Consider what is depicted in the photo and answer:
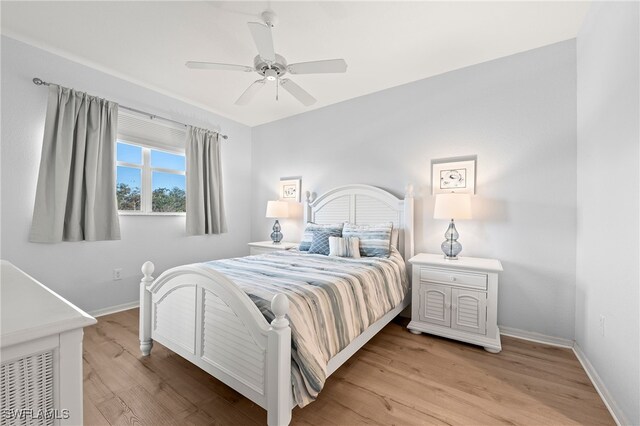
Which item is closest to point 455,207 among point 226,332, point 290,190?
point 226,332

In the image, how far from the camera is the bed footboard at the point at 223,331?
1396 millimetres

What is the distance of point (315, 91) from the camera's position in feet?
11.6

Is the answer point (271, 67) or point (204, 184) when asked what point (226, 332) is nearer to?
point (271, 67)

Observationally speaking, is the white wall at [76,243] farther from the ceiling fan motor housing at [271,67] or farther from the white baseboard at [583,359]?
the white baseboard at [583,359]

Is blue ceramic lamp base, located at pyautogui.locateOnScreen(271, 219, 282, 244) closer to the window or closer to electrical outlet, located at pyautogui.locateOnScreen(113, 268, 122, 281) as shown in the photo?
the window

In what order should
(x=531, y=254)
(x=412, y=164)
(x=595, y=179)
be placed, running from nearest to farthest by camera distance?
1. (x=595, y=179)
2. (x=531, y=254)
3. (x=412, y=164)

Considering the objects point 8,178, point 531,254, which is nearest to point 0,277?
point 8,178

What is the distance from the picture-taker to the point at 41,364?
0.66 meters

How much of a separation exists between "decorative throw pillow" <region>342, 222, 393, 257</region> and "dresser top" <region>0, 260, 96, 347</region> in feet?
8.17

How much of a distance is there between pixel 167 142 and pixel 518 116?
4.10 meters

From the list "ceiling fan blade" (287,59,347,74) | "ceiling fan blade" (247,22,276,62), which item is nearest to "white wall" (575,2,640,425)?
"ceiling fan blade" (287,59,347,74)

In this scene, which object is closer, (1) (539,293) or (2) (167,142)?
(1) (539,293)

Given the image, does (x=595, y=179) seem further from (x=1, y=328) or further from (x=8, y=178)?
(x=8, y=178)

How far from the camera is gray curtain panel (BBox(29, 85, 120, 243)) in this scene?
268 centimetres
